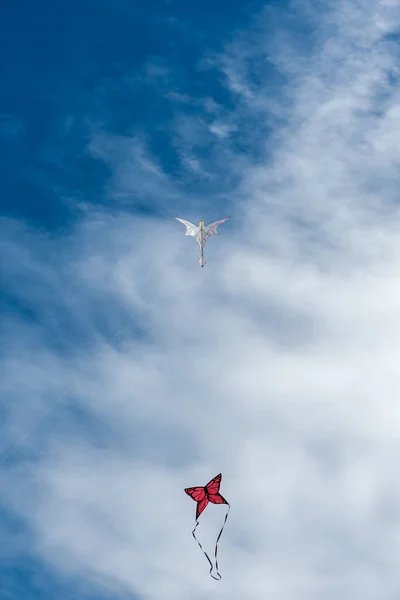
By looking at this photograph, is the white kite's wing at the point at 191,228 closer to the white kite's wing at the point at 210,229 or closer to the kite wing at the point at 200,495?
the white kite's wing at the point at 210,229

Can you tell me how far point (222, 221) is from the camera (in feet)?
201

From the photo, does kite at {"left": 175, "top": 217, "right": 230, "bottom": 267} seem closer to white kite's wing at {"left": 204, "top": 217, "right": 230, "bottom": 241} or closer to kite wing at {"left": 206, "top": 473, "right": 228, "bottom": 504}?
white kite's wing at {"left": 204, "top": 217, "right": 230, "bottom": 241}

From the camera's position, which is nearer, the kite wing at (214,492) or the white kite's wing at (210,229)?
the kite wing at (214,492)

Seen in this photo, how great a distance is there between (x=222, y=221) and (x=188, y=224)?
3659 millimetres

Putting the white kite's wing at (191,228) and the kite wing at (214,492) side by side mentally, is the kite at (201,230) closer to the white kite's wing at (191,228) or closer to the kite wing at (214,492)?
the white kite's wing at (191,228)

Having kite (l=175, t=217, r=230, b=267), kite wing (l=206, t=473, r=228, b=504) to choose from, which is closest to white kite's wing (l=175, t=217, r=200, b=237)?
kite (l=175, t=217, r=230, b=267)

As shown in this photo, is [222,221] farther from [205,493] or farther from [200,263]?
[205,493]

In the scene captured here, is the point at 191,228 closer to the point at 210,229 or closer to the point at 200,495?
the point at 210,229

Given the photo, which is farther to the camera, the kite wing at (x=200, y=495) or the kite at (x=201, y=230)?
the kite at (x=201, y=230)

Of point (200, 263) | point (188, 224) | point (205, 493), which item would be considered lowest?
point (205, 493)

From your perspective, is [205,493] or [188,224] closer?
[205,493]

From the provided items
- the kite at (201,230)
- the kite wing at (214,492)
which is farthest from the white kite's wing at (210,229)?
the kite wing at (214,492)

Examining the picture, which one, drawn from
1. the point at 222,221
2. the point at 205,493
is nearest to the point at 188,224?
the point at 222,221

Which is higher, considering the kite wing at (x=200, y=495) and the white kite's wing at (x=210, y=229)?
the white kite's wing at (x=210, y=229)
